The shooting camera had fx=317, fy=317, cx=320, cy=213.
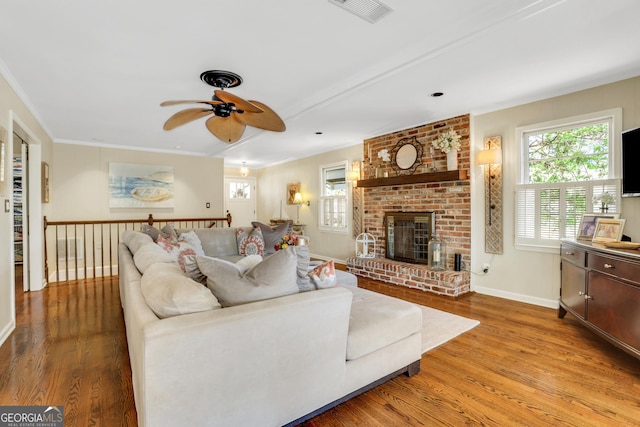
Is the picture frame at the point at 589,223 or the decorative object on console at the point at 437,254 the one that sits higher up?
the picture frame at the point at 589,223

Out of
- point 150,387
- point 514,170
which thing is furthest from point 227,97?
point 514,170

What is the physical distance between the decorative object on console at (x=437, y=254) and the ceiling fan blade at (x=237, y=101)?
303cm

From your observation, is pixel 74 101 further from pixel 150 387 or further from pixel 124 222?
pixel 150 387

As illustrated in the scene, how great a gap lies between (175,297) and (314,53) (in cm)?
217

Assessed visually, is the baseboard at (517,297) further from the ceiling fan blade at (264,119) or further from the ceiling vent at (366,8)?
the ceiling vent at (366,8)

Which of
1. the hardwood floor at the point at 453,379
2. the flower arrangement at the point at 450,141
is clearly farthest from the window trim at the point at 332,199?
the hardwood floor at the point at 453,379

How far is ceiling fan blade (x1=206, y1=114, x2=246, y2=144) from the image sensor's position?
3043mm

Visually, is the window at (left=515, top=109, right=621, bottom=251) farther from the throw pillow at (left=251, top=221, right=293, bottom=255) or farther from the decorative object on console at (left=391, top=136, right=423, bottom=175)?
the throw pillow at (left=251, top=221, right=293, bottom=255)

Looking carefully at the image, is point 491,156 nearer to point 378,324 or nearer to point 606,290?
point 606,290

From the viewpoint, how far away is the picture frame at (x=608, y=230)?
8.96 feet

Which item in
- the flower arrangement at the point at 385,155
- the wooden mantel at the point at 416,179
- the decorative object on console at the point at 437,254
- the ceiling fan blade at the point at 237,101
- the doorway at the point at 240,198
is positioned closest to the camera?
the ceiling fan blade at the point at 237,101

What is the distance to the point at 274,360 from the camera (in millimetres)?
1479

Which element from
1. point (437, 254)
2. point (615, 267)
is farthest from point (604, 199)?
point (437, 254)

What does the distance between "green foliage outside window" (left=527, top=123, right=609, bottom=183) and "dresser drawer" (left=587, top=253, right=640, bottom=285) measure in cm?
111
